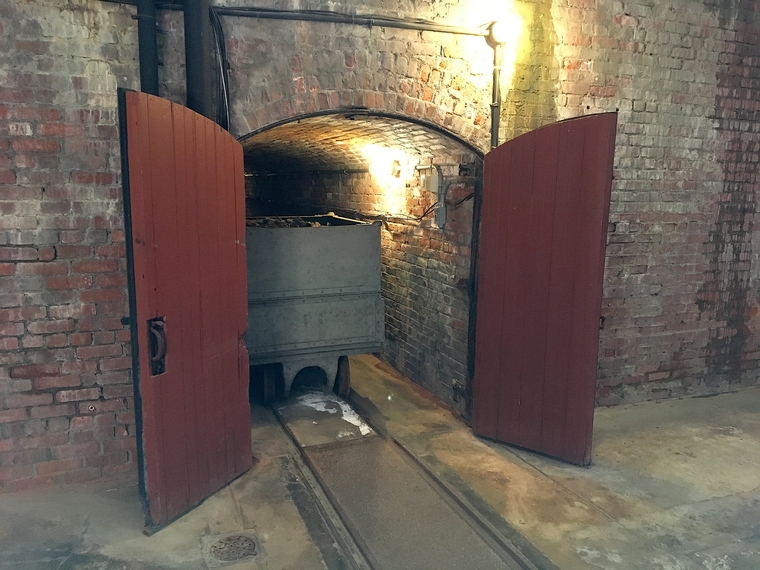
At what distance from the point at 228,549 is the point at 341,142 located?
3.84 meters

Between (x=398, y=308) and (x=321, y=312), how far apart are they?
1366mm

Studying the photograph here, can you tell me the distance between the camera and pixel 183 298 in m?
3.15

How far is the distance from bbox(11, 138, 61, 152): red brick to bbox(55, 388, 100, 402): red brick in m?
1.40

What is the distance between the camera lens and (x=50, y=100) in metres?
3.27

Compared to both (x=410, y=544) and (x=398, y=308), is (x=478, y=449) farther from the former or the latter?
(x=398, y=308)

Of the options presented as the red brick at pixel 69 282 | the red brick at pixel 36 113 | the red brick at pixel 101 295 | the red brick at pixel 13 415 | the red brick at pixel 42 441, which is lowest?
the red brick at pixel 42 441

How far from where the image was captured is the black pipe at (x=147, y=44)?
329 centimetres

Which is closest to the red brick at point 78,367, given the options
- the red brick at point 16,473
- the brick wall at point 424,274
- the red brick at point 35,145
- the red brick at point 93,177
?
the red brick at point 16,473

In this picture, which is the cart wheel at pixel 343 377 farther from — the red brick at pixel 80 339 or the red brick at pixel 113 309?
the red brick at pixel 80 339

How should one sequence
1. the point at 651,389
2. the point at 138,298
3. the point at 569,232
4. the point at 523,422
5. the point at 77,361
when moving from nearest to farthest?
the point at 138,298
the point at 77,361
the point at 569,232
the point at 523,422
the point at 651,389

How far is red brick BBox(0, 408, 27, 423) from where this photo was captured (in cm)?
338

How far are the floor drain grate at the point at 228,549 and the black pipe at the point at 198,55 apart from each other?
2.39 metres

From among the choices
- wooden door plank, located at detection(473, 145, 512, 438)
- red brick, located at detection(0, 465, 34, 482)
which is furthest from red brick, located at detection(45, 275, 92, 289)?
wooden door plank, located at detection(473, 145, 512, 438)

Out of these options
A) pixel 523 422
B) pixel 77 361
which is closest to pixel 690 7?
pixel 523 422
